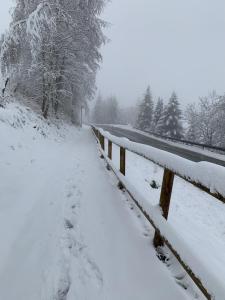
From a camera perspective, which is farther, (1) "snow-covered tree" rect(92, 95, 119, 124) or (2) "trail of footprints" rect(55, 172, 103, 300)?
(1) "snow-covered tree" rect(92, 95, 119, 124)

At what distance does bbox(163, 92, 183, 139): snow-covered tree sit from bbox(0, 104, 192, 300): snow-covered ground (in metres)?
33.8

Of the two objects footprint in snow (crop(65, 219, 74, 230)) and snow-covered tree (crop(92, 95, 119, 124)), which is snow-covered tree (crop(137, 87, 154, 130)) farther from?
footprint in snow (crop(65, 219, 74, 230))

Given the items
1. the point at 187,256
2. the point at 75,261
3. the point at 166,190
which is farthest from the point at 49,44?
the point at 187,256

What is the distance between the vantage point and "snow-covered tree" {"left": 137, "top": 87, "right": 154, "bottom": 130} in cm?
5006

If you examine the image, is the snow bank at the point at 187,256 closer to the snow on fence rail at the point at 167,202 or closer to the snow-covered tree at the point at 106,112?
the snow on fence rail at the point at 167,202

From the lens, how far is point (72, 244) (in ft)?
9.73

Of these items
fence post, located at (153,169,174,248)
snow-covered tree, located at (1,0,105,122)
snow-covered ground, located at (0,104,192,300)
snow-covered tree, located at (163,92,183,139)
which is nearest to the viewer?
snow-covered ground, located at (0,104,192,300)

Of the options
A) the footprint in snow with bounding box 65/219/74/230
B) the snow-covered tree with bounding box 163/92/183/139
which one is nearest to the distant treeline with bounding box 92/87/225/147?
the snow-covered tree with bounding box 163/92/183/139

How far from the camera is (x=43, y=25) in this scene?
10.0 meters

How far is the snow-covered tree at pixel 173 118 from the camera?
37031 mm

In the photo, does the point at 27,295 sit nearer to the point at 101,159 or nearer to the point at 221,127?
the point at 101,159

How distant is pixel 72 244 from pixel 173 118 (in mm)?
36895

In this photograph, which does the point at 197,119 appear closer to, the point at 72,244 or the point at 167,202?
the point at 167,202

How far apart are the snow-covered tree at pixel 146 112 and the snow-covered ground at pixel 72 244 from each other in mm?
46078
